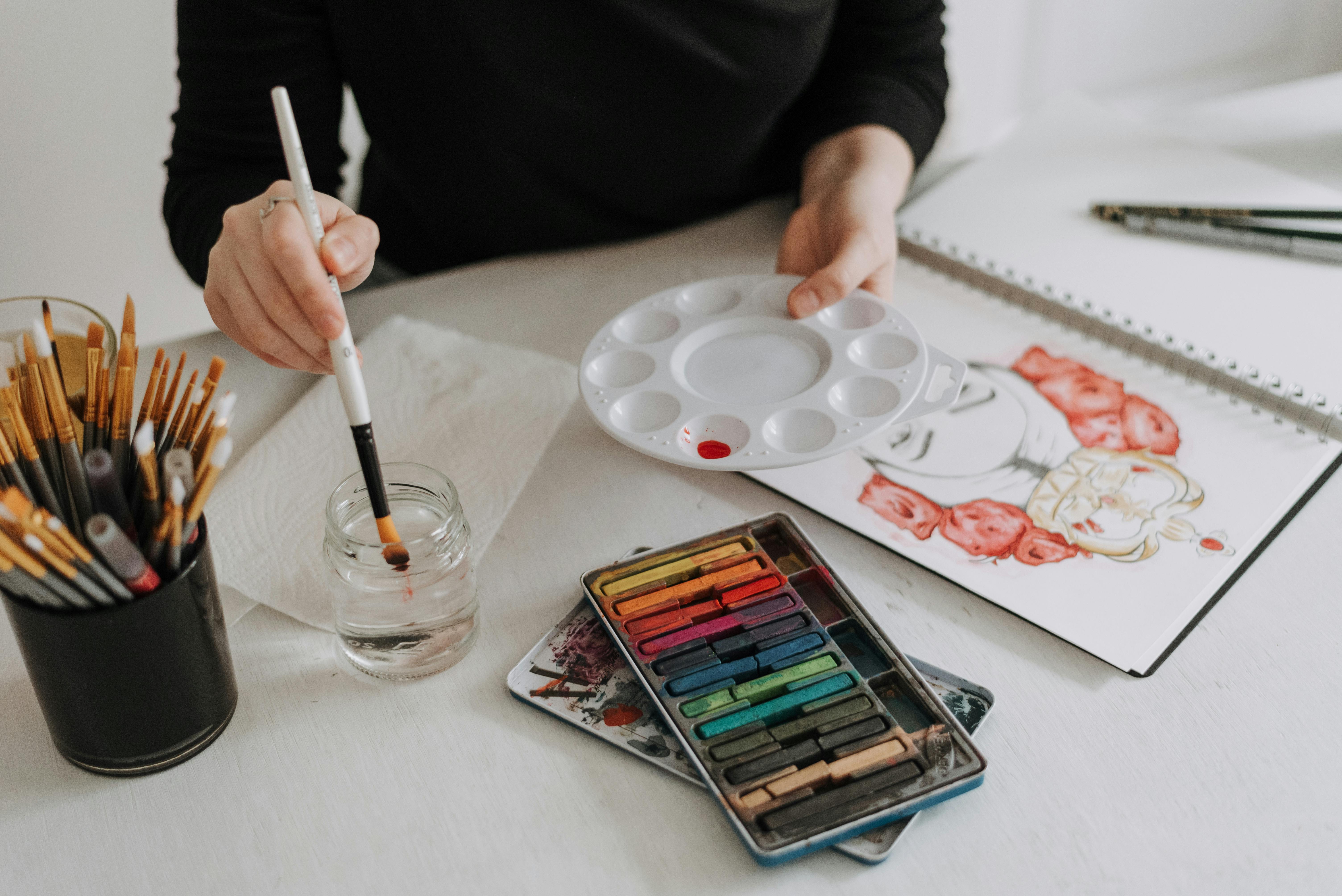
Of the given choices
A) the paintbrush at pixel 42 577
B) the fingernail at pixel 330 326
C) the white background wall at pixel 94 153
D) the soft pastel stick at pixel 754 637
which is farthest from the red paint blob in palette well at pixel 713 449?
the white background wall at pixel 94 153

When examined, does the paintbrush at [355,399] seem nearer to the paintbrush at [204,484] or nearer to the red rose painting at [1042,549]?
the paintbrush at [204,484]

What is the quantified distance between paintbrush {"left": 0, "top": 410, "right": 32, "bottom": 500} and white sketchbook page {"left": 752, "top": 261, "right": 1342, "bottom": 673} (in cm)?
40

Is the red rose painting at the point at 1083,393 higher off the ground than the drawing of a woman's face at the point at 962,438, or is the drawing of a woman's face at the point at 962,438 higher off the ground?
the red rose painting at the point at 1083,393

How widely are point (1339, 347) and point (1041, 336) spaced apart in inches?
8.2

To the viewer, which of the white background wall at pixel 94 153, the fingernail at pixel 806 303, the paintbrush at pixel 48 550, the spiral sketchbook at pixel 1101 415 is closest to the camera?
the paintbrush at pixel 48 550

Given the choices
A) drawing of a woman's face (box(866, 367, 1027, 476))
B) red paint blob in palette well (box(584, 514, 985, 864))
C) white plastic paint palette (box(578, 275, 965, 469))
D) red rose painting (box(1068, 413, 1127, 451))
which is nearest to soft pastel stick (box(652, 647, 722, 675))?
red paint blob in palette well (box(584, 514, 985, 864))

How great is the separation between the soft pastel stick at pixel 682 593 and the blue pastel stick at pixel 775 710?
0.24ft

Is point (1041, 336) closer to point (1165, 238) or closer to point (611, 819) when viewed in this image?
point (1165, 238)

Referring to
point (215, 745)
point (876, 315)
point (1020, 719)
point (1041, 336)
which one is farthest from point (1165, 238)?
point (215, 745)

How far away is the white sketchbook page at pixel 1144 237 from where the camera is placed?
2.42 ft

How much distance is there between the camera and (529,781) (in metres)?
0.48

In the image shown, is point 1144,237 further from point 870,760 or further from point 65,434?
point 65,434

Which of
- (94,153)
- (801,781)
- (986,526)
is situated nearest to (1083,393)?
(986,526)

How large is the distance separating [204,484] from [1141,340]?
0.63 meters
